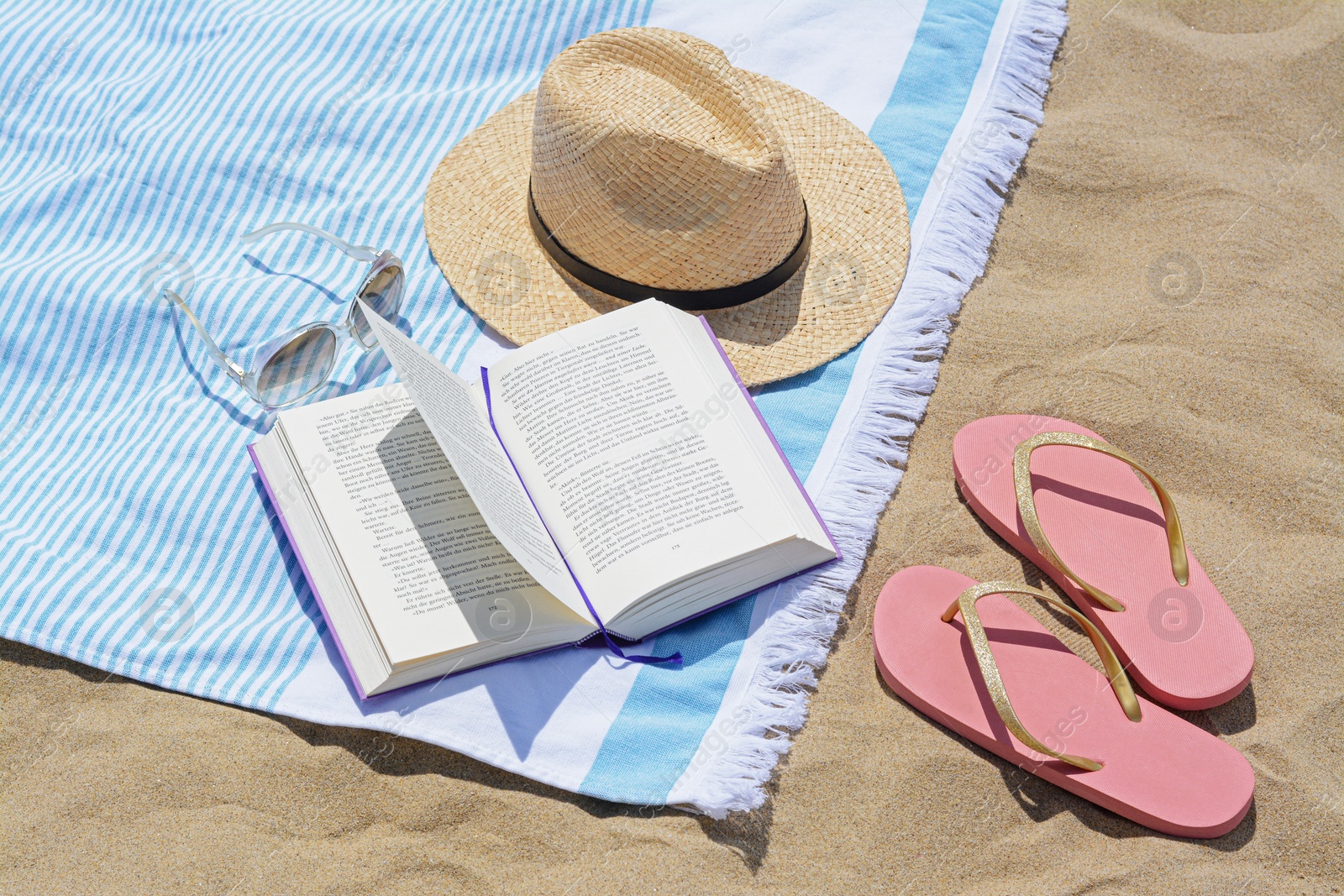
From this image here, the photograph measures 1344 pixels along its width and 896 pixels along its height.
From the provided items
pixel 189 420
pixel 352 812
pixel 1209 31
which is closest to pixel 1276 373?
pixel 1209 31

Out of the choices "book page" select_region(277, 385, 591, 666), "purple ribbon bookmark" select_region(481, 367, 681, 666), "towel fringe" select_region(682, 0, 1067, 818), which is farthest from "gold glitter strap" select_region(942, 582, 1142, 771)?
"book page" select_region(277, 385, 591, 666)

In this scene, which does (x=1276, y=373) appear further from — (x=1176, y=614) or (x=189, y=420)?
(x=189, y=420)

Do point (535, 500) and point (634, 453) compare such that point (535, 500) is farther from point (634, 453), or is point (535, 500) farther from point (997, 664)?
point (997, 664)

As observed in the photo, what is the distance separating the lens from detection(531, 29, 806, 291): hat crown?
4.60 ft

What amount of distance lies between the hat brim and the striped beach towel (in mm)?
58

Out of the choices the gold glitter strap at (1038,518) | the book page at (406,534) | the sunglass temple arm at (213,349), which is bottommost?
the gold glitter strap at (1038,518)

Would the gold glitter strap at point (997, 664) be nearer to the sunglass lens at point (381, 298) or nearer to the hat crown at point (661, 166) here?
the hat crown at point (661, 166)

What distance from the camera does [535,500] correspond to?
4.23 ft

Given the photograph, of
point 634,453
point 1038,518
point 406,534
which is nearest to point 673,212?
point 634,453

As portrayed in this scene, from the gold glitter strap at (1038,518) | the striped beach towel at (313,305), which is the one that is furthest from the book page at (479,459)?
the gold glitter strap at (1038,518)

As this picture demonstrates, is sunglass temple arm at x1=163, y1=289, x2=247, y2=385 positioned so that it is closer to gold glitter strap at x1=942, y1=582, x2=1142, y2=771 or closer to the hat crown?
the hat crown

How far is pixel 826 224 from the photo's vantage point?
5.53 ft

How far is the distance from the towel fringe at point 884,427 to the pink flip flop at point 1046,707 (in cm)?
11

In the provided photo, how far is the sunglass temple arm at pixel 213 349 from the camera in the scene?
1.49 metres
